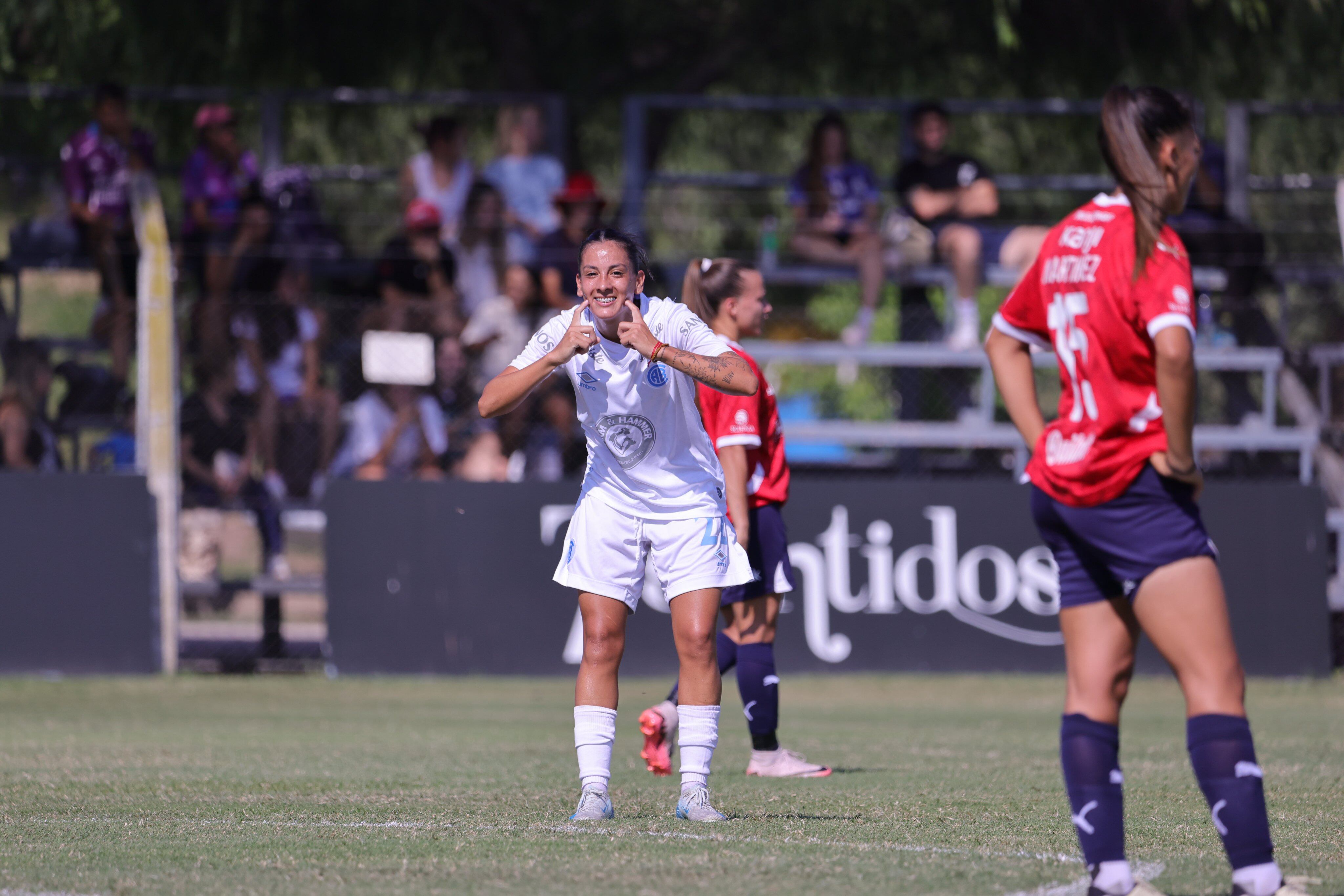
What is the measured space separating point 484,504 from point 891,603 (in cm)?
309

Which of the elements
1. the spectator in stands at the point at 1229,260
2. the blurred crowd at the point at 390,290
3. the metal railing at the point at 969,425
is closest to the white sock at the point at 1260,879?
the metal railing at the point at 969,425

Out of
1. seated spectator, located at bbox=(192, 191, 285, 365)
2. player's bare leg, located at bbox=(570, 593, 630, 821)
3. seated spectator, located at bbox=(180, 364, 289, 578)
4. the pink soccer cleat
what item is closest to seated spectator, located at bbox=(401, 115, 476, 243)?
seated spectator, located at bbox=(192, 191, 285, 365)

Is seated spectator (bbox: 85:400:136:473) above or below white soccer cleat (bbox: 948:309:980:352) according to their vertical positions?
below

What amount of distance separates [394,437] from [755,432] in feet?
21.7

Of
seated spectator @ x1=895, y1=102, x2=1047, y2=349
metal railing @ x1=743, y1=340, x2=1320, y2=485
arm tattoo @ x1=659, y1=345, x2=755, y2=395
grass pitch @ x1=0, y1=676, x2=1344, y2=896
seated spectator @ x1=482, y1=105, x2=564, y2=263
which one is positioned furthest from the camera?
seated spectator @ x1=895, y1=102, x2=1047, y2=349

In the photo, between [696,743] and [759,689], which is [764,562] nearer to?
[759,689]

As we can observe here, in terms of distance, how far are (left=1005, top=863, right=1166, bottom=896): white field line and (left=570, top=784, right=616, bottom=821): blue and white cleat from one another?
1.61 meters

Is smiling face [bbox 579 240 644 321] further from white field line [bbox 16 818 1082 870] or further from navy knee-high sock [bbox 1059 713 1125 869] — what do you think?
navy knee-high sock [bbox 1059 713 1125 869]

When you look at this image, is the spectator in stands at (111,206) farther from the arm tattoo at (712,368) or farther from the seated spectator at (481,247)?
the arm tattoo at (712,368)

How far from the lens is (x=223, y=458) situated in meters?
12.7

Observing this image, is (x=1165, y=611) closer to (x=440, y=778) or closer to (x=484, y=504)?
(x=440, y=778)

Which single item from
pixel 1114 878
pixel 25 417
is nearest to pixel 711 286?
pixel 1114 878

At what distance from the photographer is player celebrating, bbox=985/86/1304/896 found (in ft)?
13.0

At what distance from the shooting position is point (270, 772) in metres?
7.02
